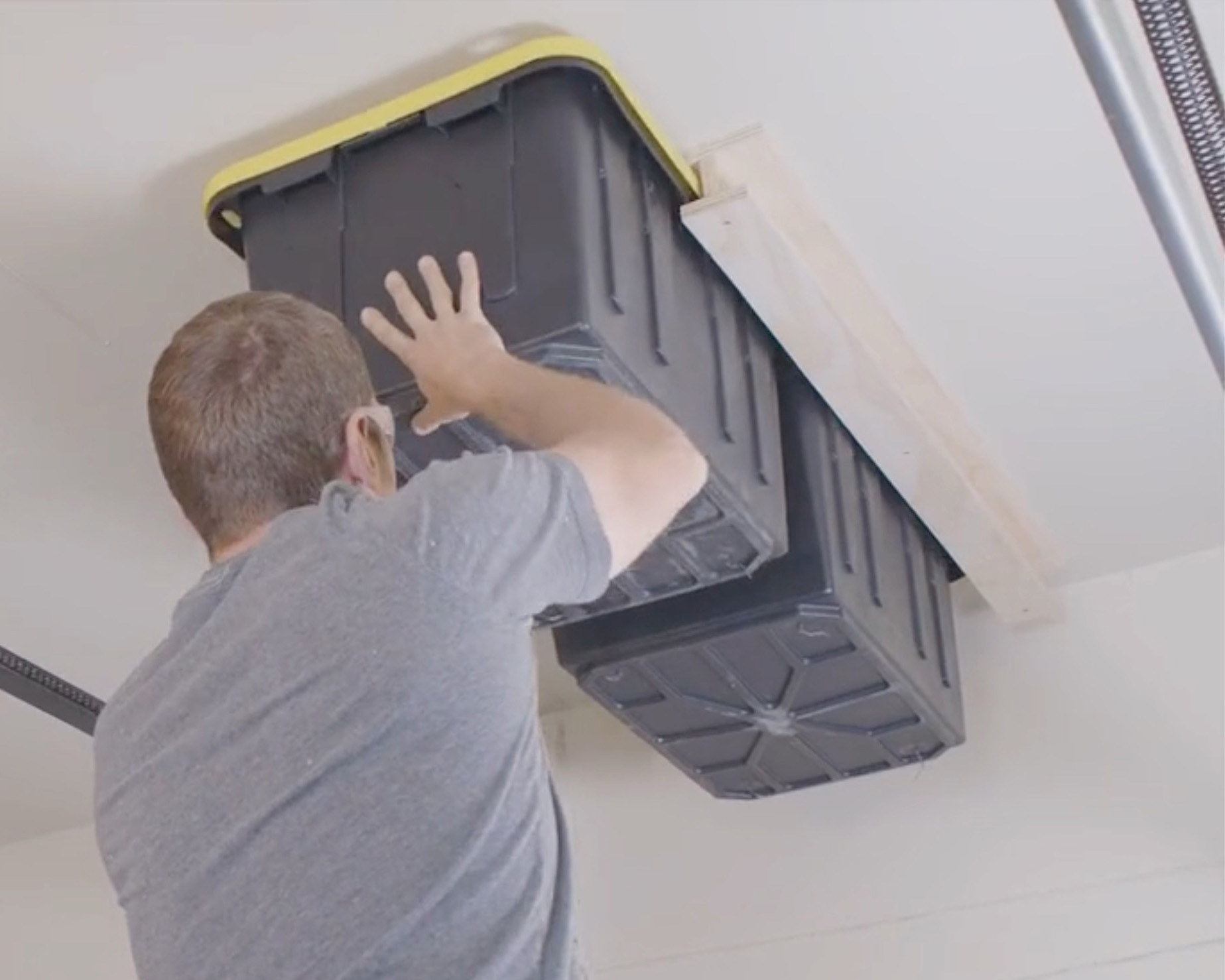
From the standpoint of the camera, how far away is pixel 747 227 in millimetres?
1585

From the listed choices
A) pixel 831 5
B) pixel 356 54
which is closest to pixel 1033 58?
pixel 831 5

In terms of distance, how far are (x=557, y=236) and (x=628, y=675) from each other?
28.1 inches

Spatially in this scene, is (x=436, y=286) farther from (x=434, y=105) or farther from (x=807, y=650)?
Answer: (x=807, y=650)

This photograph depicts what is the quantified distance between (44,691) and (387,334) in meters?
0.83

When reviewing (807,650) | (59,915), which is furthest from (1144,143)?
(59,915)

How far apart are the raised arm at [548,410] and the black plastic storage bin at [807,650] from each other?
1.80 feet

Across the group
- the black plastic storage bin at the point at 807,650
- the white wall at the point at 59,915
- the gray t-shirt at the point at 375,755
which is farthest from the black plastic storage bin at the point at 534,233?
the white wall at the point at 59,915

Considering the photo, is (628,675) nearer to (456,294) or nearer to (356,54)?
(456,294)

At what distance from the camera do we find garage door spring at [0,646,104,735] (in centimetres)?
193

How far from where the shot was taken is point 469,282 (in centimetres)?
139

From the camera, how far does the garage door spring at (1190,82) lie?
3.46 ft

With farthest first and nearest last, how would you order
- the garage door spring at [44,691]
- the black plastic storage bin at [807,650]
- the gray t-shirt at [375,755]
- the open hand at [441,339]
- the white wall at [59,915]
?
the white wall at [59,915] < the garage door spring at [44,691] < the black plastic storage bin at [807,650] < the open hand at [441,339] < the gray t-shirt at [375,755]

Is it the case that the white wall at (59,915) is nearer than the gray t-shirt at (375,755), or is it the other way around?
the gray t-shirt at (375,755)

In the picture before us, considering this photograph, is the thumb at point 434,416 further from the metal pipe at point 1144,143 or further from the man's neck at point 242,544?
the metal pipe at point 1144,143
